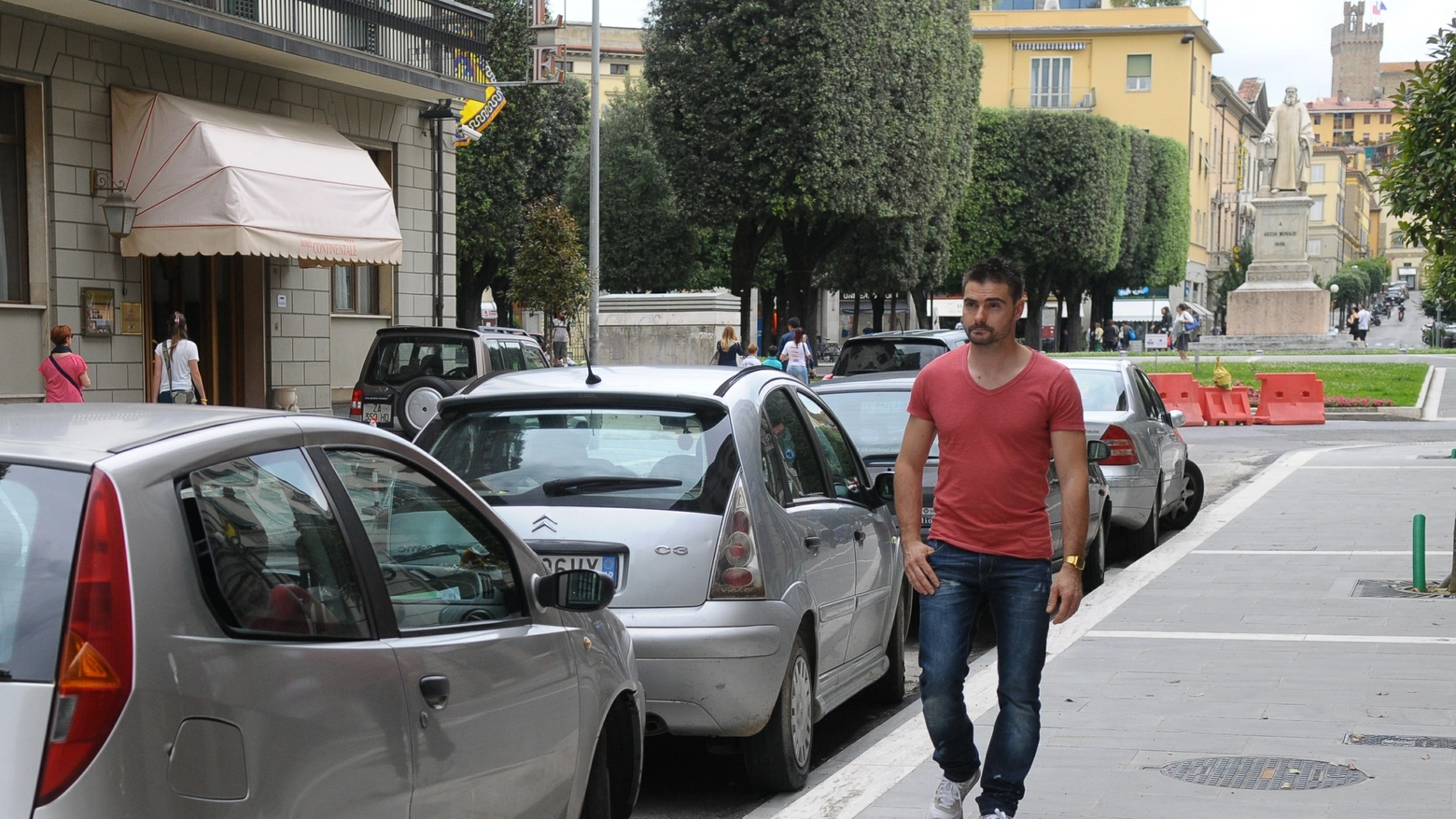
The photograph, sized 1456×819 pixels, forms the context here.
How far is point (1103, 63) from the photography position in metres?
88.1

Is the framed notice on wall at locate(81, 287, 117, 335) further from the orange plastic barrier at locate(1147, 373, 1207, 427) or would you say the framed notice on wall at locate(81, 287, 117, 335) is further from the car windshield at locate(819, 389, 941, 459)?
the orange plastic barrier at locate(1147, 373, 1207, 427)

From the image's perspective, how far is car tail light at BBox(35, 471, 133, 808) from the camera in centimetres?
260

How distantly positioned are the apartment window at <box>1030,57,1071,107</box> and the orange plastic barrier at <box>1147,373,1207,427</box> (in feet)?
202

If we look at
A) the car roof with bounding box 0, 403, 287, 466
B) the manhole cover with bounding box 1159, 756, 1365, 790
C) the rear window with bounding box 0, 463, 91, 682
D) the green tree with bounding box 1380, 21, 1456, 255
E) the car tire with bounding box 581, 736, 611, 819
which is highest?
the green tree with bounding box 1380, 21, 1456, 255

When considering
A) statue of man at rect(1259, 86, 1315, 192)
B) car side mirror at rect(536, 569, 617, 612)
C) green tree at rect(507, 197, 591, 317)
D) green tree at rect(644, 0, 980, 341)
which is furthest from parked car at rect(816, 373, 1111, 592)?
statue of man at rect(1259, 86, 1315, 192)

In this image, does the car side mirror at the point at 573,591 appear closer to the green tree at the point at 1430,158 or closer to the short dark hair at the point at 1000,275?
the short dark hair at the point at 1000,275

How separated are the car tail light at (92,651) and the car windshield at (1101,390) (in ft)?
36.2

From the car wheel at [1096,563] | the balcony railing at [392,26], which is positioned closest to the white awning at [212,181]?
the balcony railing at [392,26]

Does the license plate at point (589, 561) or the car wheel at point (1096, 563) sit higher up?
the license plate at point (589, 561)

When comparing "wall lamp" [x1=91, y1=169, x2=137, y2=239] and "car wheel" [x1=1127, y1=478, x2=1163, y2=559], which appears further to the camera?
"wall lamp" [x1=91, y1=169, x2=137, y2=239]

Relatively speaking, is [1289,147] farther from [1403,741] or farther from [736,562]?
[736,562]

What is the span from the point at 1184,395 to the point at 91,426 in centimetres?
2756

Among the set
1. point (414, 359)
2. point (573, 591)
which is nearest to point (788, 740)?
point (573, 591)

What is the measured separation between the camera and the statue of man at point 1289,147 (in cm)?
5219
